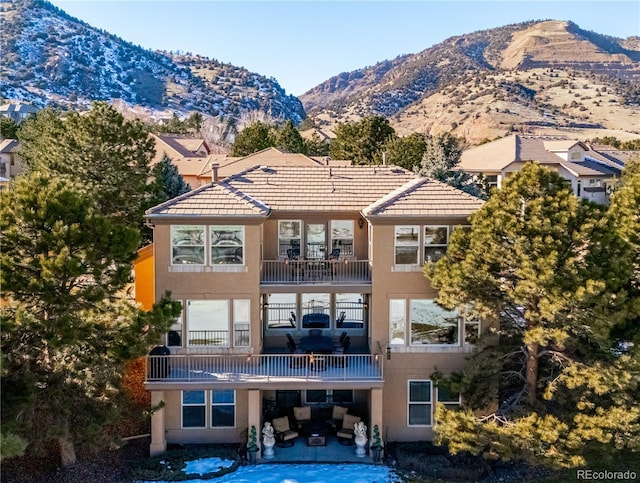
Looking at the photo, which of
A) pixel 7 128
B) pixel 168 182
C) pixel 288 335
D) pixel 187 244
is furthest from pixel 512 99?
pixel 187 244

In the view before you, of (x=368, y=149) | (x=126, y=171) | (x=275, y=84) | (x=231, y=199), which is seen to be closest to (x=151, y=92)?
(x=275, y=84)

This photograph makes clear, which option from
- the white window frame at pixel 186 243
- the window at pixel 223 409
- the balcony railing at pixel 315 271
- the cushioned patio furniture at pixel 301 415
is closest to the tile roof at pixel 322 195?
the white window frame at pixel 186 243

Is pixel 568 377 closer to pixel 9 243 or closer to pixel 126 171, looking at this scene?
pixel 9 243

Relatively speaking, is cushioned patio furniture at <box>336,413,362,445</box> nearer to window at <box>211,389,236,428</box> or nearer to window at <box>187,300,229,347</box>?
window at <box>211,389,236,428</box>

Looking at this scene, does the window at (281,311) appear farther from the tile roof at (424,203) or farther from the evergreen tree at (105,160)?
the evergreen tree at (105,160)

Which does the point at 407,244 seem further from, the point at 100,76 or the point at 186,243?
the point at 100,76

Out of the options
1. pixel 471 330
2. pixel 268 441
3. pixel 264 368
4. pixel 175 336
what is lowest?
pixel 268 441

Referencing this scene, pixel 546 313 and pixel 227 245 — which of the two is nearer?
pixel 546 313
